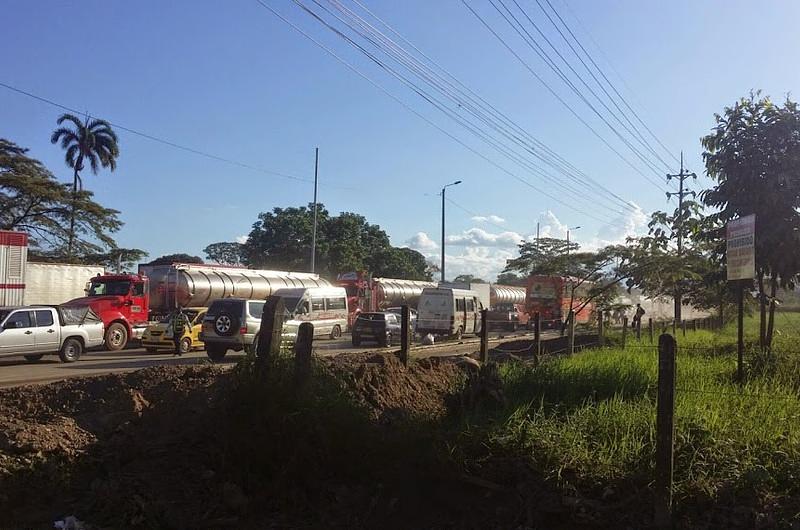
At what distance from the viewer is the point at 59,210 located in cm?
4219

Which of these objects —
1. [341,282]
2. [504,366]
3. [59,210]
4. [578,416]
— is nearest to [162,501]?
[578,416]

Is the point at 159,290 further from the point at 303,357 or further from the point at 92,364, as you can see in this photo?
the point at 303,357

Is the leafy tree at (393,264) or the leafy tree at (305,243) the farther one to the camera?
the leafy tree at (393,264)

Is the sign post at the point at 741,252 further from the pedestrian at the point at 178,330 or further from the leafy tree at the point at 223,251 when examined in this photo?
the leafy tree at the point at 223,251

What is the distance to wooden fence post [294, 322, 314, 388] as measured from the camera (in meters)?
6.32

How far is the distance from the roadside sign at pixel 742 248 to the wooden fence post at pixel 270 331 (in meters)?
6.40

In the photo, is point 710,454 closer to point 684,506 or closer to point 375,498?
point 684,506

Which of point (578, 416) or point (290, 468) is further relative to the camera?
point (578, 416)

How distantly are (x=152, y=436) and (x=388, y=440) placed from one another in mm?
2387

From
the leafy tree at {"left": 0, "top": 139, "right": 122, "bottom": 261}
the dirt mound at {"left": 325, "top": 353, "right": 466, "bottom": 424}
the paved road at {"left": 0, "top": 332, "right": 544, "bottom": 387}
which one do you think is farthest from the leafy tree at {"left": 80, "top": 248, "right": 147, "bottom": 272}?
the dirt mound at {"left": 325, "top": 353, "right": 466, "bottom": 424}

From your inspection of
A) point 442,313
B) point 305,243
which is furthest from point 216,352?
point 305,243

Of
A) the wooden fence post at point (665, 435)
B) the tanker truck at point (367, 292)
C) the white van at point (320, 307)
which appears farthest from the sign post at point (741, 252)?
the tanker truck at point (367, 292)

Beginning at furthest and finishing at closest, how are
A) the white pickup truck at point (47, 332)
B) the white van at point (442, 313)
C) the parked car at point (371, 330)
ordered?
the white van at point (442, 313) → the parked car at point (371, 330) → the white pickup truck at point (47, 332)

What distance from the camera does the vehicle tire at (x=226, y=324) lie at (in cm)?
1988
